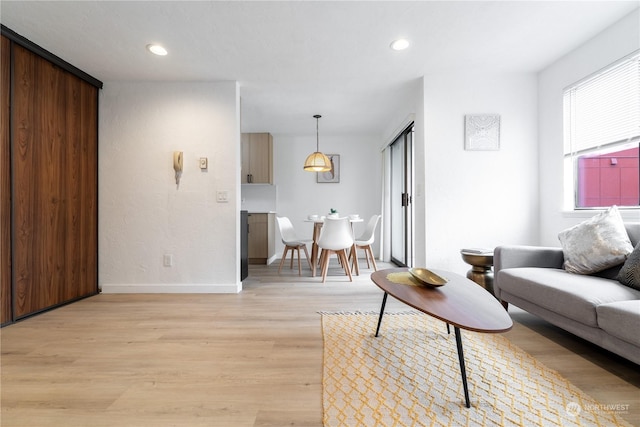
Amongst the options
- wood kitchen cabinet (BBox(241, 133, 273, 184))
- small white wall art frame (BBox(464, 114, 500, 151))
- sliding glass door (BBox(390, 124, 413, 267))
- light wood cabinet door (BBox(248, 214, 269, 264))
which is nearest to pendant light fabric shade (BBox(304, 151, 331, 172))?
wood kitchen cabinet (BBox(241, 133, 273, 184))

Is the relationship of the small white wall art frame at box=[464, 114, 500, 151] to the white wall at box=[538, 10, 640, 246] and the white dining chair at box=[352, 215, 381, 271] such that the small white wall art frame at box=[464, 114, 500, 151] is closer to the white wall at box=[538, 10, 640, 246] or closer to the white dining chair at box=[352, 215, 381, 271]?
the white wall at box=[538, 10, 640, 246]

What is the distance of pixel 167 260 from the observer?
10.7 feet

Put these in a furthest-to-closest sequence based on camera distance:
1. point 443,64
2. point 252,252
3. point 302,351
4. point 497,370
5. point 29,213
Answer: point 252,252
point 443,64
point 29,213
point 302,351
point 497,370

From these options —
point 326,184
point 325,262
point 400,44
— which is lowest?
point 325,262

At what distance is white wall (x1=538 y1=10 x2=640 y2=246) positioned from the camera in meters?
2.34

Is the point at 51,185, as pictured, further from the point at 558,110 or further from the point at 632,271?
the point at 558,110

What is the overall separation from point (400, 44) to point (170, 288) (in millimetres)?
3308

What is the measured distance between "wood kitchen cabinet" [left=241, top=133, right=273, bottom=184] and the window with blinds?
13.5 ft

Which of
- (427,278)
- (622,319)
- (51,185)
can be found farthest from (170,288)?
(622,319)

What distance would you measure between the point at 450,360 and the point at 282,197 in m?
4.55

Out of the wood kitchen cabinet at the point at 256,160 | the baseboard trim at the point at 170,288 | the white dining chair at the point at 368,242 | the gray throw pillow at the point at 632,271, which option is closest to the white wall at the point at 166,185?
the baseboard trim at the point at 170,288

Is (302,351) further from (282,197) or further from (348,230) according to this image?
(282,197)

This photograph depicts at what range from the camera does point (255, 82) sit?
3.32m

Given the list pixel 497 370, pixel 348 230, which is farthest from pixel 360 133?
pixel 497 370
